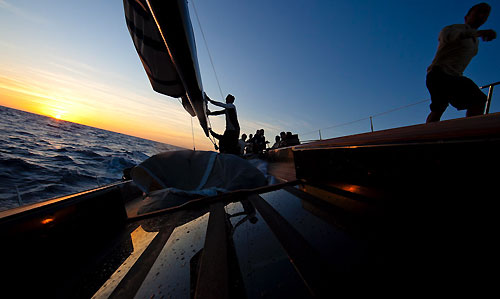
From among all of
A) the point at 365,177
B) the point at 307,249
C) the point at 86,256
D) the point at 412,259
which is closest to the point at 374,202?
the point at 365,177

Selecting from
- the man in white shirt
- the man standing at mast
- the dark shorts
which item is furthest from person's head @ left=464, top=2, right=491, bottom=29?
the man standing at mast

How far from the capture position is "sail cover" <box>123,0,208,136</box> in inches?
67.5

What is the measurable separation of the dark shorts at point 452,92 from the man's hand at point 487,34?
513mm

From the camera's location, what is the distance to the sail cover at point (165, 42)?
5.62 ft

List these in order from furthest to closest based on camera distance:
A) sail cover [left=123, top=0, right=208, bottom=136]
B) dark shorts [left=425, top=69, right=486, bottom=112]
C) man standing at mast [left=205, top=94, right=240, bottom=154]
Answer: man standing at mast [left=205, top=94, right=240, bottom=154]
sail cover [left=123, top=0, right=208, bottom=136]
dark shorts [left=425, top=69, right=486, bottom=112]

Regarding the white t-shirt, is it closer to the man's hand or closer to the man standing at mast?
the man's hand

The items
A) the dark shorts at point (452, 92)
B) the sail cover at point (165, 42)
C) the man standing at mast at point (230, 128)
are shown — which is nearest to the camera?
the dark shorts at point (452, 92)

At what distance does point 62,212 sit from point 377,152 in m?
1.64

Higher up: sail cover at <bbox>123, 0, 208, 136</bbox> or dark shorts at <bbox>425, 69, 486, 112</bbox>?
sail cover at <bbox>123, 0, 208, 136</bbox>

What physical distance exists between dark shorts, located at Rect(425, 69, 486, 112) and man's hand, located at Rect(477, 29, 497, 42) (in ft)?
1.68

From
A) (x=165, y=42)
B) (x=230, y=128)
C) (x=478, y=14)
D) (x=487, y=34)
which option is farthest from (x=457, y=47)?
(x=230, y=128)

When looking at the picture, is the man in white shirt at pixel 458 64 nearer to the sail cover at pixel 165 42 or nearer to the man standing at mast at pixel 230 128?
the sail cover at pixel 165 42

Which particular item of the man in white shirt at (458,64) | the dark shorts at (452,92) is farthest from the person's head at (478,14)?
the dark shorts at (452,92)

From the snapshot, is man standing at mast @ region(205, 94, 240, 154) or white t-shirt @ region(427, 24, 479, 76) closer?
white t-shirt @ region(427, 24, 479, 76)
